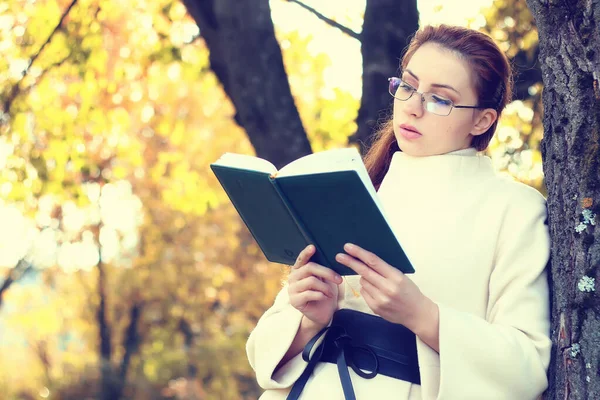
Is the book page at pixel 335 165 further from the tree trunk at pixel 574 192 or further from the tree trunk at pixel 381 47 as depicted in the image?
the tree trunk at pixel 381 47

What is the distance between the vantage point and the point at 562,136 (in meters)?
1.99

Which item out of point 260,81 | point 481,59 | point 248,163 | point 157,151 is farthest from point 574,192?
point 157,151

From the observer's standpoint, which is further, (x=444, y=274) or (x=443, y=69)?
(x=443, y=69)

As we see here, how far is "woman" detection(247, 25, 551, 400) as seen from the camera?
75.3 inches

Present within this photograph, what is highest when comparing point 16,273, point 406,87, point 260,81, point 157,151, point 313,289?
point 406,87

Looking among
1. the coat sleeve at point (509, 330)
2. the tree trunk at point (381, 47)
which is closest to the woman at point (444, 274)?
the coat sleeve at point (509, 330)

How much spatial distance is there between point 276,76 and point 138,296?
1318 centimetres

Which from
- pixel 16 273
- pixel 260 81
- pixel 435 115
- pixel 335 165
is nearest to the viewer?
pixel 335 165

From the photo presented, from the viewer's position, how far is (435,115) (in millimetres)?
2166

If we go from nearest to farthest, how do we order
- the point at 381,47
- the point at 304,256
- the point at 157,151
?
the point at 304,256, the point at 381,47, the point at 157,151

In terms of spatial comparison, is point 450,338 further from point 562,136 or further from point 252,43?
point 252,43

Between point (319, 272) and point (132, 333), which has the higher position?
point (319, 272)

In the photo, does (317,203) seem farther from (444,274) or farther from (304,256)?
(444,274)

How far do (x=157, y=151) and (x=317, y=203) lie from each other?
11.3 metres
